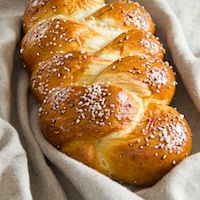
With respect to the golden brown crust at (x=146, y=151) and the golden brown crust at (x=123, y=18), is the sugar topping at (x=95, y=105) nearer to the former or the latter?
the golden brown crust at (x=146, y=151)

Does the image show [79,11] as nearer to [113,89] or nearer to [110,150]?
[113,89]

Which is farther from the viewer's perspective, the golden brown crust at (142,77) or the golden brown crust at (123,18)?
the golden brown crust at (123,18)

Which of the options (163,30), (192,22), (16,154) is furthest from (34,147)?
(192,22)

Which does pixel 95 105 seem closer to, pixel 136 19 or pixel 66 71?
pixel 66 71

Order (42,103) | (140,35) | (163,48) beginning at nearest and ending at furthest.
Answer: (42,103), (140,35), (163,48)

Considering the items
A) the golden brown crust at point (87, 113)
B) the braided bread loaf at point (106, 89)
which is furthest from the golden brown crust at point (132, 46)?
the golden brown crust at point (87, 113)

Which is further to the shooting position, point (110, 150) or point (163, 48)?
point (163, 48)

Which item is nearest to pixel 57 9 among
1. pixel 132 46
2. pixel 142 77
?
pixel 132 46

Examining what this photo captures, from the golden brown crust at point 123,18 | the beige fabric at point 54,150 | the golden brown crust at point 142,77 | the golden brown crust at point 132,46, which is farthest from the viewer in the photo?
the golden brown crust at point 123,18

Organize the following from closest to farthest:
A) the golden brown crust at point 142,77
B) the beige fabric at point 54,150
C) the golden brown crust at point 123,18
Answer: the beige fabric at point 54,150
the golden brown crust at point 142,77
the golden brown crust at point 123,18
